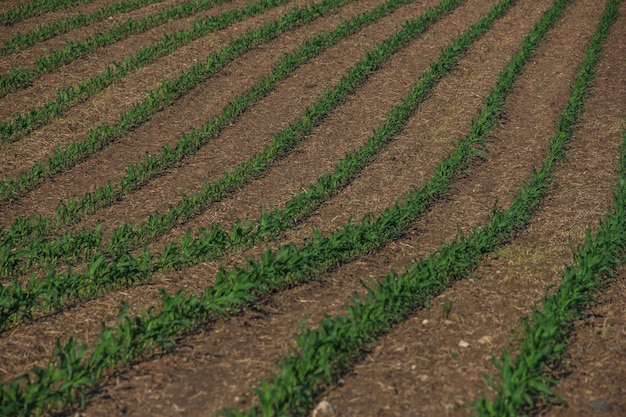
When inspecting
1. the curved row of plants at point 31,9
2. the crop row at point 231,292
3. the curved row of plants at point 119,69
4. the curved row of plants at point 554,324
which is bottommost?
the curved row of plants at point 554,324

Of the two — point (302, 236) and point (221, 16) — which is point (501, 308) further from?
point (221, 16)

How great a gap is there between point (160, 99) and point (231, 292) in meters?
6.61

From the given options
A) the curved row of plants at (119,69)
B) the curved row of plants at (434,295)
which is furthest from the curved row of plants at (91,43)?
the curved row of plants at (434,295)

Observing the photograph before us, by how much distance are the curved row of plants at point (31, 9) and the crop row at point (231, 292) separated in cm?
1017

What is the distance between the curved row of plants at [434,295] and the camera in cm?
588

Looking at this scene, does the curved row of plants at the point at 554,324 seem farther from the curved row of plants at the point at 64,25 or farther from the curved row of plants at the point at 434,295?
the curved row of plants at the point at 64,25

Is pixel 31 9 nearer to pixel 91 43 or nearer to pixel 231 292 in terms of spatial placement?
pixel 91 43

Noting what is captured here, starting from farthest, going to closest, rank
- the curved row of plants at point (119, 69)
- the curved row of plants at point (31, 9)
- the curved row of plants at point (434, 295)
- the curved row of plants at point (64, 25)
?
1. the curved row of plants at point (31, 9)
2. the curved row of plants at point (64, 25)
3. the curved row of plants at point (119, 69)
4. the curved row of plants at point (434, 295)

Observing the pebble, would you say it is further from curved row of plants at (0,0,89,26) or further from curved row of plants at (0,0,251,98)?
curved row of plants at (0,0,89,26)

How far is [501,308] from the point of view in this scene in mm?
7508

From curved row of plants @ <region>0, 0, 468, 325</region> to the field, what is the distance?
3cm

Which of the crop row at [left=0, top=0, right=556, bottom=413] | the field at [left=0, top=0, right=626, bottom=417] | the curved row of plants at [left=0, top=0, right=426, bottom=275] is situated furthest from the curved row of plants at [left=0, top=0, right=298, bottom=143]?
the crop row at [left=0, top=0, right=556, bottom=413]

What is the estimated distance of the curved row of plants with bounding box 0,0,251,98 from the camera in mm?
13633

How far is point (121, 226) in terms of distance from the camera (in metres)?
8.78
